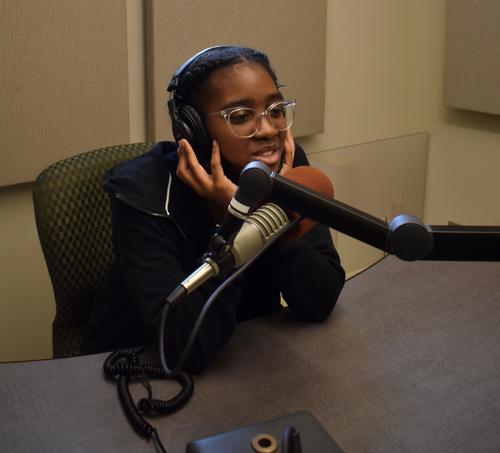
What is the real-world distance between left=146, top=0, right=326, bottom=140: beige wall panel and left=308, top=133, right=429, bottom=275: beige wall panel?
7.4 inches

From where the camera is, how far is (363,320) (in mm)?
1173

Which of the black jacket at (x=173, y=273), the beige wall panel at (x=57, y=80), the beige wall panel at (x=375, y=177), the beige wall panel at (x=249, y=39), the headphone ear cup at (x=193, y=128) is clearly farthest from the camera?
the beige wall panel at (x=375, y=177)

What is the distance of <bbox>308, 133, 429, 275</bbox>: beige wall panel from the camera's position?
2586mm

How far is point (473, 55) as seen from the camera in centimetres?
246

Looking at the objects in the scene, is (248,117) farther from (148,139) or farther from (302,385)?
(148,139)

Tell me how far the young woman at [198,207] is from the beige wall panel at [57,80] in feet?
2.18

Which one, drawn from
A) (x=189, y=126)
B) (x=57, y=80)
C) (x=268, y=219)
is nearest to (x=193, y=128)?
(x=189, y=126)

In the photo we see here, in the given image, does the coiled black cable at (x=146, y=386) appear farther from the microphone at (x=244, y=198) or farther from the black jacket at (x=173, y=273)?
the microphone at (x=244, y=198)

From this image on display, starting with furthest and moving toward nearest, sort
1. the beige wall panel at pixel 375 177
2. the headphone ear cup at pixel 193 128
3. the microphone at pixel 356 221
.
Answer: the beige wall panel at pixel 375 177 < the headphone ear cup at pixel 193 128 < the microphone at pixel 356 221

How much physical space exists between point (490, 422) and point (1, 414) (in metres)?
0.64

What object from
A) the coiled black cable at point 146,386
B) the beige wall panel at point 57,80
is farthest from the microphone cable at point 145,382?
the beige wall panel at point 57,80

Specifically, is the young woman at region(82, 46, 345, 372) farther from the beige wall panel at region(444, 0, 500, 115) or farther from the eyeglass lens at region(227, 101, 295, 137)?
the beige wall panel at region(444, 0, 500, 115)

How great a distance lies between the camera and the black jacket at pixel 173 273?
108 centimetres

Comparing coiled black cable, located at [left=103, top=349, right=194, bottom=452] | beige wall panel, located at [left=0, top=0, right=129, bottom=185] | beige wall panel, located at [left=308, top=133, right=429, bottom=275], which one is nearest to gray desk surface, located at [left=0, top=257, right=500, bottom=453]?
coiled black cable, located at [left=103, top=349, right=194, bottom=452]
